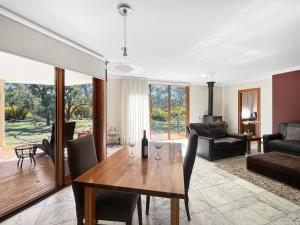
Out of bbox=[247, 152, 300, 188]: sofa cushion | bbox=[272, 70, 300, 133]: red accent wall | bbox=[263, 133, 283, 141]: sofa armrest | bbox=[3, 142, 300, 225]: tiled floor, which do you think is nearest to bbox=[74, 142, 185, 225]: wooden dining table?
bbox=[3, 142, 300, 225]: tiled floor

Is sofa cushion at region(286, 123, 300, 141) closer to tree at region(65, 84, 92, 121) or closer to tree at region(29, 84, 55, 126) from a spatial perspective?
tree at region(65, 84, 92, 121)

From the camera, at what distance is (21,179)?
9.24 feet

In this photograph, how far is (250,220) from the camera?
1.83 metres

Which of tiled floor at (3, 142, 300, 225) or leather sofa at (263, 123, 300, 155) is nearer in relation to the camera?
tiled floor at (3, 142, 300, 225)

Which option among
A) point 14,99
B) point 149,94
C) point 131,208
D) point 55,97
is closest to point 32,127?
point 14,99

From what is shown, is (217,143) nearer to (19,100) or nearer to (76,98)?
(76,98)

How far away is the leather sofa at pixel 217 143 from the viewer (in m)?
3.92

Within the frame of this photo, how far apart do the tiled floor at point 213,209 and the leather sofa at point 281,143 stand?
5.83ft

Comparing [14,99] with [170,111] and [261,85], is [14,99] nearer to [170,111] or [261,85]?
[170,111]

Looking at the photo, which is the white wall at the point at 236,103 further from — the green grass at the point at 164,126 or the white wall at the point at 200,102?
the green grass at the point at 164,126

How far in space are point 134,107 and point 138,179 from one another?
446 cm

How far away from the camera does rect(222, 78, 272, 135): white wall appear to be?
5.30 m

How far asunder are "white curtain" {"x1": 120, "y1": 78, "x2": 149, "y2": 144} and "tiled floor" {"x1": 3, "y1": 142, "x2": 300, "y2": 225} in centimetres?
310

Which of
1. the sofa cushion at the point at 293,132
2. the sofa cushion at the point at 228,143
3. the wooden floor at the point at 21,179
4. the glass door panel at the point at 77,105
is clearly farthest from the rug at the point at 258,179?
the wooden floor at the point at 21,179
